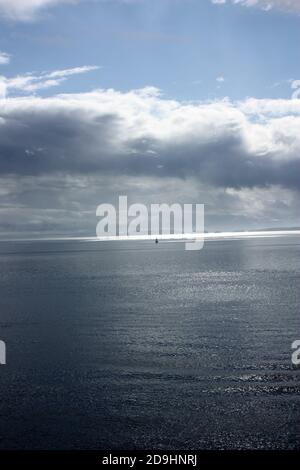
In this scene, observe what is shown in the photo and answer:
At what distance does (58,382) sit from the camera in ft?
122

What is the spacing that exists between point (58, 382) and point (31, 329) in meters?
19.8

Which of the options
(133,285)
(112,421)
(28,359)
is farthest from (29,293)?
(112,421)

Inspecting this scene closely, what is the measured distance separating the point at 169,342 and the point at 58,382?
14351 millimetres

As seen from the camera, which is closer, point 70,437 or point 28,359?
point 70,437

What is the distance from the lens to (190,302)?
7538cm

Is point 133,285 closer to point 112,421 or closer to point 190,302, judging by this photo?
point 190,302

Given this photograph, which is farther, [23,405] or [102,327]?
[102,327]

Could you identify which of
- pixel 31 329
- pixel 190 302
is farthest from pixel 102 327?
pixel 190 302

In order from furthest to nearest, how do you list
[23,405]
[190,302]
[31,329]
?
[190,302], [31,329], [23,405]

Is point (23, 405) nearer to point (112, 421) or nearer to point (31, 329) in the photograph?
point (112, 421)
